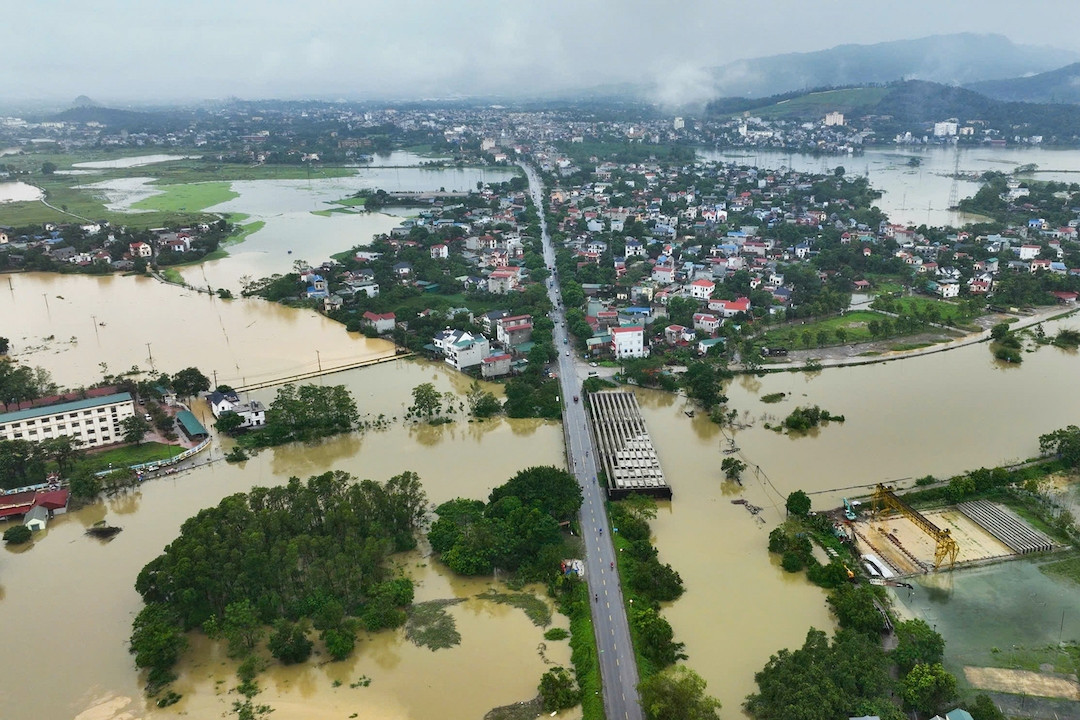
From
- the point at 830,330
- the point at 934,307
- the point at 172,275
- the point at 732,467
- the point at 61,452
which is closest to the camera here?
the point at 732,467

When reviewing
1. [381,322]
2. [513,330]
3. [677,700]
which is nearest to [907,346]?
[513,330]

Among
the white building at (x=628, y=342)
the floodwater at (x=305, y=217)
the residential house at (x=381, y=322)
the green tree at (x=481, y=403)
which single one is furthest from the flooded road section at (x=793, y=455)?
the floodwater at (x=305, y=217)

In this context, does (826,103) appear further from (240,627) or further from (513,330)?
(240,627)

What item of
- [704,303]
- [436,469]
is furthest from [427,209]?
[436,469]

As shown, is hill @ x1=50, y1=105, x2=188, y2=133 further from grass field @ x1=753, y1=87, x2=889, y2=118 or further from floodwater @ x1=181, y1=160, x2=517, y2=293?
grass field @ x1=753, y1=87, x2=889, y2=118

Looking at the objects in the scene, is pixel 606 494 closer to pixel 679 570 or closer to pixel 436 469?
pixel 679 570

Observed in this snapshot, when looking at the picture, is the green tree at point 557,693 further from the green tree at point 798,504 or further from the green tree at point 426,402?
the green tree at point 426,402
